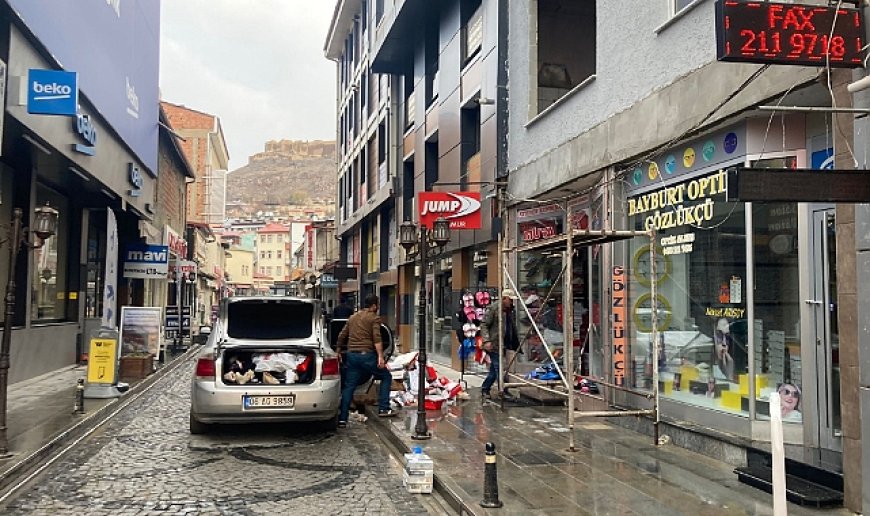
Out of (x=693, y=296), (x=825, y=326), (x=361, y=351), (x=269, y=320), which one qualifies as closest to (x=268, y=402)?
(x=361, y=351)

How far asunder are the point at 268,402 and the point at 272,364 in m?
0.61

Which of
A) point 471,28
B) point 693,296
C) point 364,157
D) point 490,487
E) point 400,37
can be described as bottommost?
point 490,487

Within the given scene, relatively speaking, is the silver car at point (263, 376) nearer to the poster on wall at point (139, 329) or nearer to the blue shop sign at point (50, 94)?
the blue shop sign at point (50, 94)

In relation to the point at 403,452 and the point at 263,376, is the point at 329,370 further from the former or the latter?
the point at 403,452

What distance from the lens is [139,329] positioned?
52.7 ft

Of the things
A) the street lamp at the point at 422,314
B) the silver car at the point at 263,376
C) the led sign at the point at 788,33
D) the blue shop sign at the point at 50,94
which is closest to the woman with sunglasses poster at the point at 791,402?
the led sign at the point at 788,33

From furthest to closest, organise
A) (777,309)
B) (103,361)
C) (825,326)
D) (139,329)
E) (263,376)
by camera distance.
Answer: (139,329), (103,361), (263,376), (777,309), (825,326)

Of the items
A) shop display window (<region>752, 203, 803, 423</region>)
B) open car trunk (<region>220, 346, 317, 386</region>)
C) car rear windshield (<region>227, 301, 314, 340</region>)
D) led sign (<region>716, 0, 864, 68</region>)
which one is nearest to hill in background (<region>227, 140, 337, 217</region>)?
car rear windshield (<region>227, 301, 314, 340</region>)

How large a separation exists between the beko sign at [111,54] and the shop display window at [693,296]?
27.4 feet

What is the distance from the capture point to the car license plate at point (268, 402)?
8.84 m

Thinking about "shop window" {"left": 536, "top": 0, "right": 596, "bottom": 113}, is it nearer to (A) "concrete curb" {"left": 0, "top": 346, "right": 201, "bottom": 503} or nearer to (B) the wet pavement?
(B) the wet pavement

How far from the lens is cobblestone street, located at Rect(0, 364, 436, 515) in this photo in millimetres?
6230

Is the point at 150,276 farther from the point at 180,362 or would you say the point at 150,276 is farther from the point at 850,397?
the point at 850,397

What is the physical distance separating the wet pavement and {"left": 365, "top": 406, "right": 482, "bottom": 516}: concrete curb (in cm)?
3
